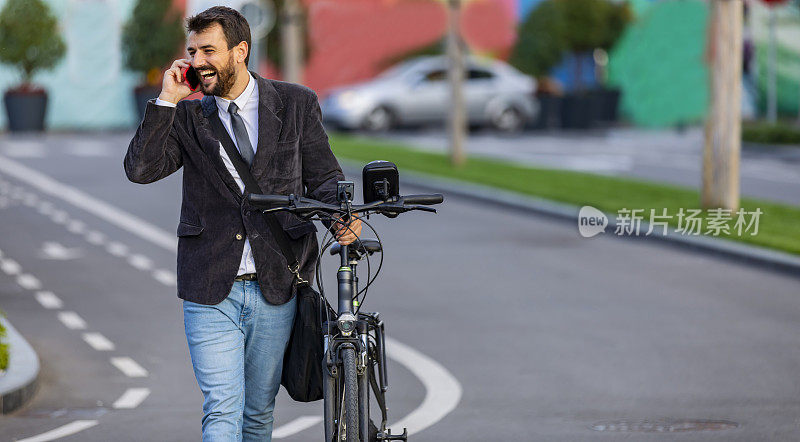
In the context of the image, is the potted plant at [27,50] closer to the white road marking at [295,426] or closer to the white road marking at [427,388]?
the white road marking at [427,388]

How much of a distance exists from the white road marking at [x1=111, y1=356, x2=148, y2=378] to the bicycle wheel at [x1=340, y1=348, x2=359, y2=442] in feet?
13.2

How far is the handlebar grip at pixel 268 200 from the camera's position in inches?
196

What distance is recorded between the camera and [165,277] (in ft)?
41.7

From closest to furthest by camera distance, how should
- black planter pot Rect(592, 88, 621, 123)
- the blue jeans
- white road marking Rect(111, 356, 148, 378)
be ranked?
the blue jeans < white road marking Rect(111, 356, 148, 378) < black planter pot Rect(592, 88, 621, 123)

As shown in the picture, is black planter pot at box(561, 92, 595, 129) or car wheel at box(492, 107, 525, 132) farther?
black planter pot at box(561, 92, 595, 129)

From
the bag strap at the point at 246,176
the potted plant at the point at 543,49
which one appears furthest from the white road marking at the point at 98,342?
the potted plant at the point at 543,49

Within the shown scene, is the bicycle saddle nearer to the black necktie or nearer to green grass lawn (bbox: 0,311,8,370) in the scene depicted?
the black necktie

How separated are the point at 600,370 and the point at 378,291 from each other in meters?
3.27

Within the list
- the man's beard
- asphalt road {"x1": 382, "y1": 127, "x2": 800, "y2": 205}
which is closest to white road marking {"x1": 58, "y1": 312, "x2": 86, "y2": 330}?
the man's beard

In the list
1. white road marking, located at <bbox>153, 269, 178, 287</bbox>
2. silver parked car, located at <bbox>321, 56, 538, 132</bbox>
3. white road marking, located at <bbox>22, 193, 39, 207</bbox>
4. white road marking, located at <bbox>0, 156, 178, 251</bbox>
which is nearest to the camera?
white road marking, located at <bbox>153, 269, 178, 287</bbox>

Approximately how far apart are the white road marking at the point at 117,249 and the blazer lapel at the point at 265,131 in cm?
909

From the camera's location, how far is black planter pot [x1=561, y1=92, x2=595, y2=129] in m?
36.7

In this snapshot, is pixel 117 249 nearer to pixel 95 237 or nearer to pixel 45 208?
pixel 95 237

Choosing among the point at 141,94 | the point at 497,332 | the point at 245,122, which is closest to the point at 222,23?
the point at 245,122
